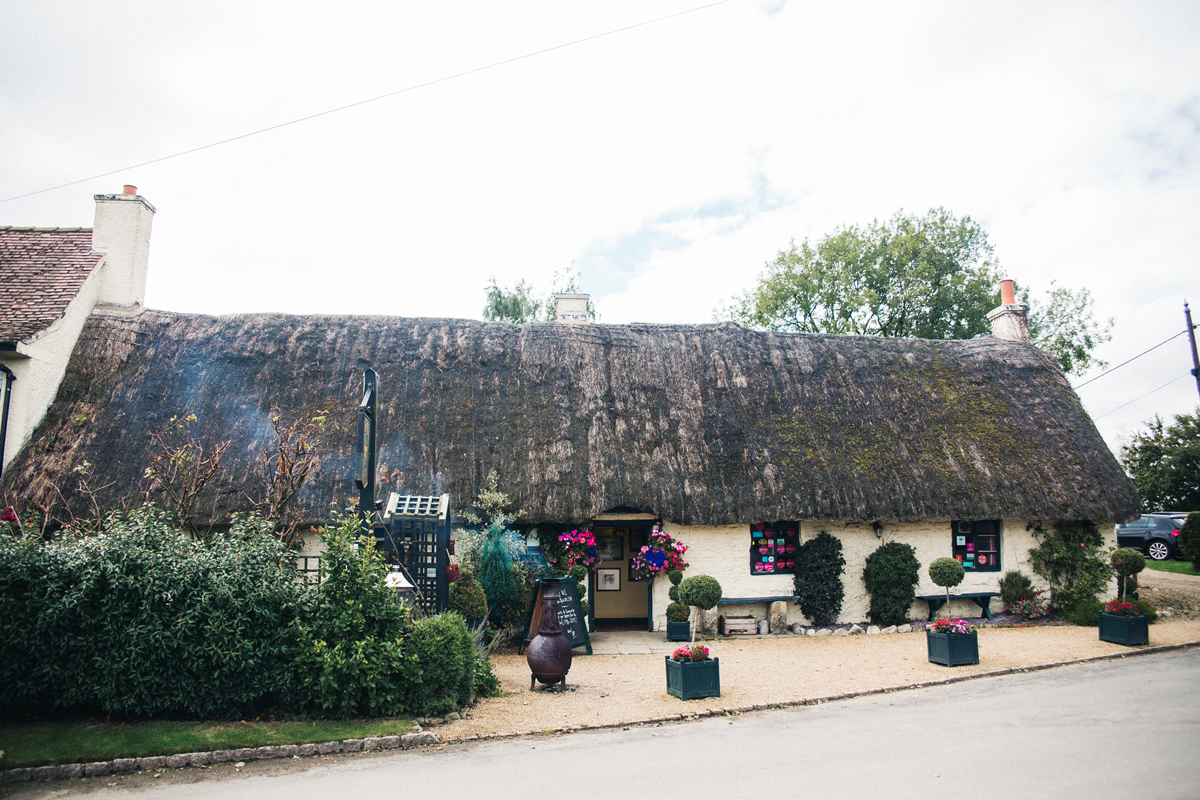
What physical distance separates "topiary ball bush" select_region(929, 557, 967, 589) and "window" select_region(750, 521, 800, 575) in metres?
2.52

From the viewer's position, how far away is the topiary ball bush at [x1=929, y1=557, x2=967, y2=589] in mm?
12195

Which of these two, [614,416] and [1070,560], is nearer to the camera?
[1070,560]

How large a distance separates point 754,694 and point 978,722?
8.32ft

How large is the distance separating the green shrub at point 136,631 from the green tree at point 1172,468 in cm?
2935

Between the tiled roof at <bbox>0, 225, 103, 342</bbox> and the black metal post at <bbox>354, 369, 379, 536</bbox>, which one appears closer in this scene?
the black metal post at <bbox>354, 369, 379, 536</bbox>

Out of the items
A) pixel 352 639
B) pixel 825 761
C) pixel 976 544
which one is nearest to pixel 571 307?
pixel 976 544

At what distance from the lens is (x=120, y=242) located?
49.0ft

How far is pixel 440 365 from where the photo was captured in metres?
14.8

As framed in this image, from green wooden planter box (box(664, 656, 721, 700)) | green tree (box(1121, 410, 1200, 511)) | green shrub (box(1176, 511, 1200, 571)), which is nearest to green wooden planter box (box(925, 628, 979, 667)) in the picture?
green wooden planter box (box(664, 656, 721, 700))

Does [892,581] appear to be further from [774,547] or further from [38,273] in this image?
[38,273]

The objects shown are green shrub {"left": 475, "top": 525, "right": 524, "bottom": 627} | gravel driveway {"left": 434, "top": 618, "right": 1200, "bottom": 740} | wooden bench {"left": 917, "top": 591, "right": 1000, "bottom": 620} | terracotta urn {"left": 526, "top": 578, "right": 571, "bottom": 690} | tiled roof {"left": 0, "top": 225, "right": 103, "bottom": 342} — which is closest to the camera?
gravel driveway {"left": 434, "top": 618, "right": 1200, "bottom": 740}

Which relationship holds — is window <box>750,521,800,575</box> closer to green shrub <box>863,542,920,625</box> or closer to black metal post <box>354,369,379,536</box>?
green shrub <box>863,542,920,625</box>

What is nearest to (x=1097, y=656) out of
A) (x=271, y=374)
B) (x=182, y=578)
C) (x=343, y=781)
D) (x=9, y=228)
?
(x=343, y=781)

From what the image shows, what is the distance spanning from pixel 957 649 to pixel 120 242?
18.4 metres
